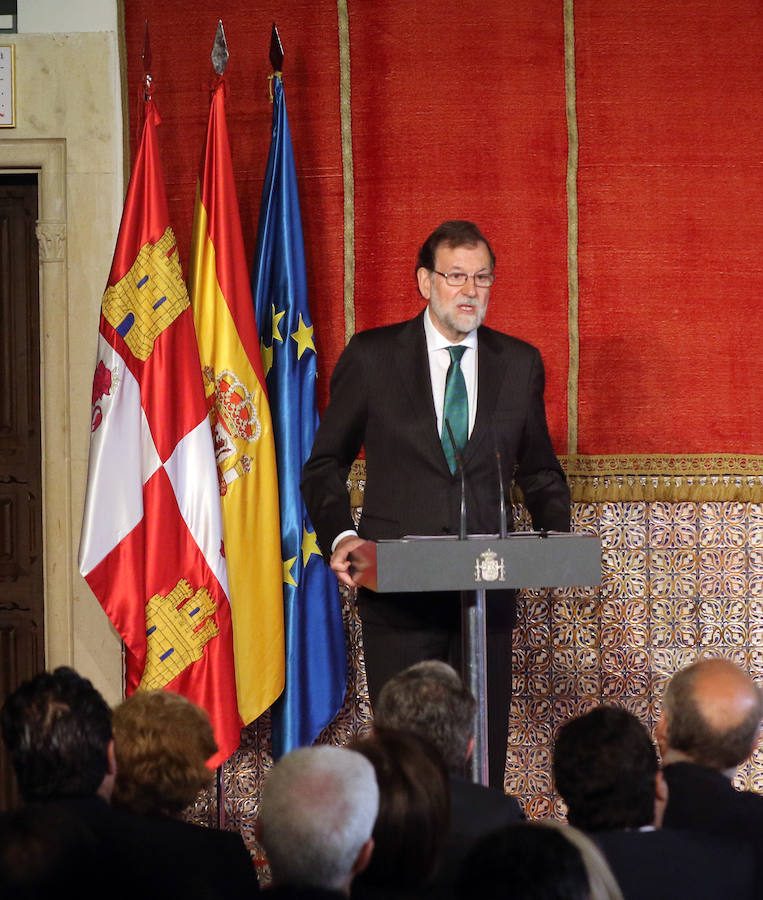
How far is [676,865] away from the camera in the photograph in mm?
2084

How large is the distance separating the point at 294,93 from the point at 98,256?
3.37ft

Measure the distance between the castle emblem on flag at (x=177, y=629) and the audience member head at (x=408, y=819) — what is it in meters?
2.55

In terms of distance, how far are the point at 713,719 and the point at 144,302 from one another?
2828mm

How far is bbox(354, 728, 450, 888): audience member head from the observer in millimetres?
1984

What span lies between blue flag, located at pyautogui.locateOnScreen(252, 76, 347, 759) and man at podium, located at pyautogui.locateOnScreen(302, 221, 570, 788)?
819 millimetres

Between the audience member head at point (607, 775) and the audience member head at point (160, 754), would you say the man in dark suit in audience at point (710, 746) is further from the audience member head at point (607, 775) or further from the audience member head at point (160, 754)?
the audience member head at point (160, 754)

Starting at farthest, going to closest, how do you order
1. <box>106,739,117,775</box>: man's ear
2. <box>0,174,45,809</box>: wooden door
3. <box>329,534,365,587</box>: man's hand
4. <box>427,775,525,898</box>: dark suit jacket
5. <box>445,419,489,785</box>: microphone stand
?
1. <box>0,174,45,809</box>: wooden door
2. <box>329,534,365,587</box>: man's hand
3. <box>445,419,489,785</box>: microphone stand
4. <box>106,739,117,775</box>: man's ear
5. <box>427,775,525,898</box>: dark suit jacket

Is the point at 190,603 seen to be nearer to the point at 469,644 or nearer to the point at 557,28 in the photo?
the point at 469,644

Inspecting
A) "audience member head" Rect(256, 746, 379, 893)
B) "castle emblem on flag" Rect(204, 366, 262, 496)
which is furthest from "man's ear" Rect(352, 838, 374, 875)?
"castle emblem on flag" Rect(204, 366, 262, 496)

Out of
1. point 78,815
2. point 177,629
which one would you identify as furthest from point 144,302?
point 78,815

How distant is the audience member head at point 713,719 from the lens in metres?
2.56

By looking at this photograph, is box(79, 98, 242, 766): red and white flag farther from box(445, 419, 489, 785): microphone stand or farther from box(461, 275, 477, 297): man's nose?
box(445, 419, 489, 785): microphone stand

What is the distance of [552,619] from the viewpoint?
4.90 m

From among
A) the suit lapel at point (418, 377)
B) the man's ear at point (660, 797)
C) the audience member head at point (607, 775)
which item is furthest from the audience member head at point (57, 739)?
the suit lapel at point (418, 377)
